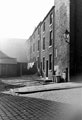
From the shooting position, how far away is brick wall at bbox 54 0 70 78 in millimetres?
16797

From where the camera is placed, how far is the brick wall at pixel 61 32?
16.8 metres

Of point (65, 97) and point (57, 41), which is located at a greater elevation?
point (57, 41)

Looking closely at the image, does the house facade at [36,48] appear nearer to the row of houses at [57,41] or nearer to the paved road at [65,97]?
the row of houses at [57,41]

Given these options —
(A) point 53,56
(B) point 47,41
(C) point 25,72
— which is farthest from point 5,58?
(A) point 53,56

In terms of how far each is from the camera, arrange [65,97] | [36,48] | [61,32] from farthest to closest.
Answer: [36,48], [61,32], [65,97]

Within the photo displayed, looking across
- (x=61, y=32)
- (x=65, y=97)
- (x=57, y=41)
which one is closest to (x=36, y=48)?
(x=57, y=41)

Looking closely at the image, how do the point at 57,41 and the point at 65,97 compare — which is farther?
the point at 57,41

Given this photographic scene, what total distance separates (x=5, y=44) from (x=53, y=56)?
2947 cm

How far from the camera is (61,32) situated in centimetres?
1820

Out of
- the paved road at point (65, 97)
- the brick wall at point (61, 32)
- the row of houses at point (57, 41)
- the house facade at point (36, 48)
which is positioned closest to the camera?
the paved road at point (65, 97)

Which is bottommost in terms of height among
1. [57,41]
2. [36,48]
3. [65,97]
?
[65,97]

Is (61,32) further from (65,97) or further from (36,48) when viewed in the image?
(36,48)

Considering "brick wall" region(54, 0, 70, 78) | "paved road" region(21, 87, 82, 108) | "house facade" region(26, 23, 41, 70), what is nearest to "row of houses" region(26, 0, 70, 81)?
"brick wall" region(54, 0, 70, 78)

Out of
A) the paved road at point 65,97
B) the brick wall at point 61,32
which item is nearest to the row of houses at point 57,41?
the brick wall at point 61,32
